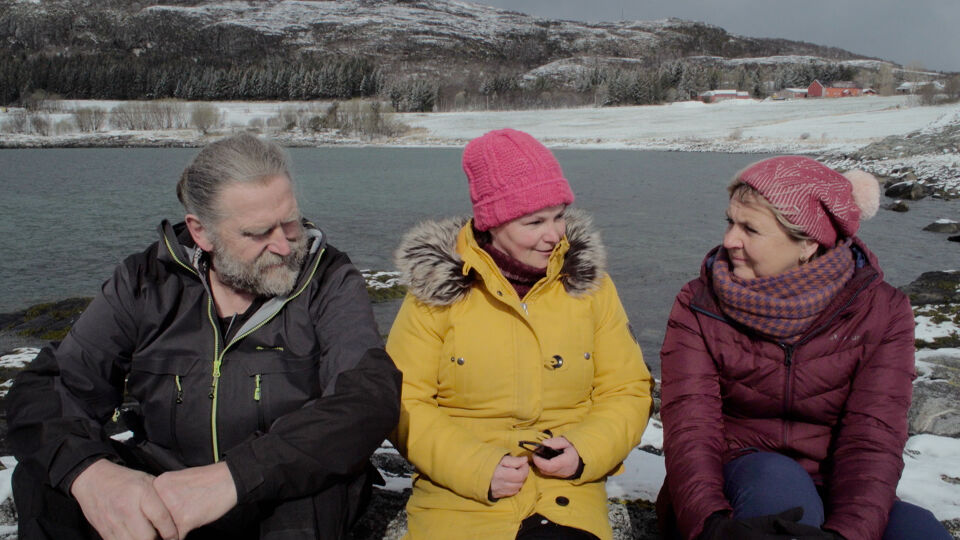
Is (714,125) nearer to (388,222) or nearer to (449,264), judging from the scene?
(388,222)

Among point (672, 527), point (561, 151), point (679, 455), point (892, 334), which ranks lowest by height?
point (561, 151)

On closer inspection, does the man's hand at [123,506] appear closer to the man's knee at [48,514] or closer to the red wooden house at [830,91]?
the man's knee at [48,514]

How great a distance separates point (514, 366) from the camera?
8.30ft

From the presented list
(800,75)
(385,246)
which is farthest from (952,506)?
(800,75)

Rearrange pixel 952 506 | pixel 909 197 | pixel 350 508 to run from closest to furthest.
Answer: pixel 350 508
pixel 952 506
pixel 909 197

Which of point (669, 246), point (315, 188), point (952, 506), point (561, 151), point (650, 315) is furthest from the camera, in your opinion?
point (561, 151)

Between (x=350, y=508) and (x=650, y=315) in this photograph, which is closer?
(x=350, y=508)

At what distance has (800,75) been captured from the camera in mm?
115750

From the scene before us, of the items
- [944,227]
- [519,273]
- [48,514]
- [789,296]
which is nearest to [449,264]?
[519,273]

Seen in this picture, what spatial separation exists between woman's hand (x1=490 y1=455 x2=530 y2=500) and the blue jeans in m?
0.69

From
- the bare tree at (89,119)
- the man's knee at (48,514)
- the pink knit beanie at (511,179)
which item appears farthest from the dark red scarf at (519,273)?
the bare tree at (89,119)

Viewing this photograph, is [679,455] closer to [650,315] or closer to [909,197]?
[650,315]

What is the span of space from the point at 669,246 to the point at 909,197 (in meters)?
12.1

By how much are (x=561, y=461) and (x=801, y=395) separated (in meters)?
0.88
